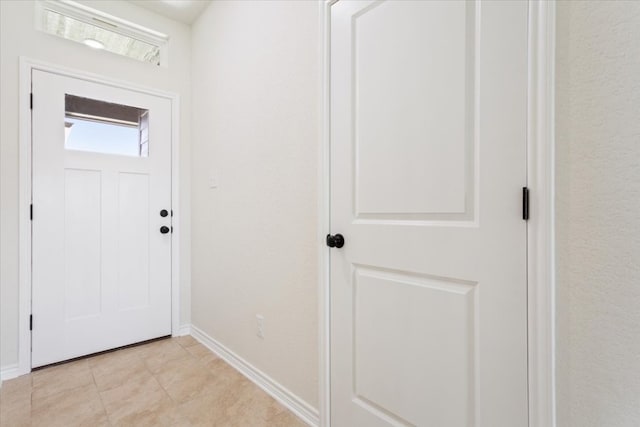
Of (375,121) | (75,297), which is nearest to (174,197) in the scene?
(75,297)

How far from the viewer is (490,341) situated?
3.09ft

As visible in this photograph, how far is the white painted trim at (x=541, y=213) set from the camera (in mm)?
817

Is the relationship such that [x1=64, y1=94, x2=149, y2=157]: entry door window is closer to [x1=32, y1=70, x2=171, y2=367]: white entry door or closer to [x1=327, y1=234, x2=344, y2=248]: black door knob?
[x1=32, y1=70, x2=171, y2=367]: white entry door

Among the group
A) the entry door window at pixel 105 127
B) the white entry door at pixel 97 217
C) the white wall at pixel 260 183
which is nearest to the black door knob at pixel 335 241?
the white wall at pixel 260 183

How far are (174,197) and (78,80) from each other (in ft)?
3.56

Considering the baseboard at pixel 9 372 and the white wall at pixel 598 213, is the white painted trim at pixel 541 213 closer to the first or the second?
the white wall at pixel 598 213

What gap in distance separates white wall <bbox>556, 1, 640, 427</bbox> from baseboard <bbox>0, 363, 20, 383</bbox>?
117 inches

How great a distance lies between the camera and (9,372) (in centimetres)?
205

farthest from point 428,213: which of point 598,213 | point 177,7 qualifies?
point 177,7

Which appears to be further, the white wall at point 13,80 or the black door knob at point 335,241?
the white wall at point 13,80

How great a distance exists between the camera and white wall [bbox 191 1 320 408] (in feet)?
5.35

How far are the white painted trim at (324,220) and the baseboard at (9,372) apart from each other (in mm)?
2084

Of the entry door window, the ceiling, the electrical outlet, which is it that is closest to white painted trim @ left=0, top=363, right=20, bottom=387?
the entry door window

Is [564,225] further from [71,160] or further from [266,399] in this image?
[71,160]
